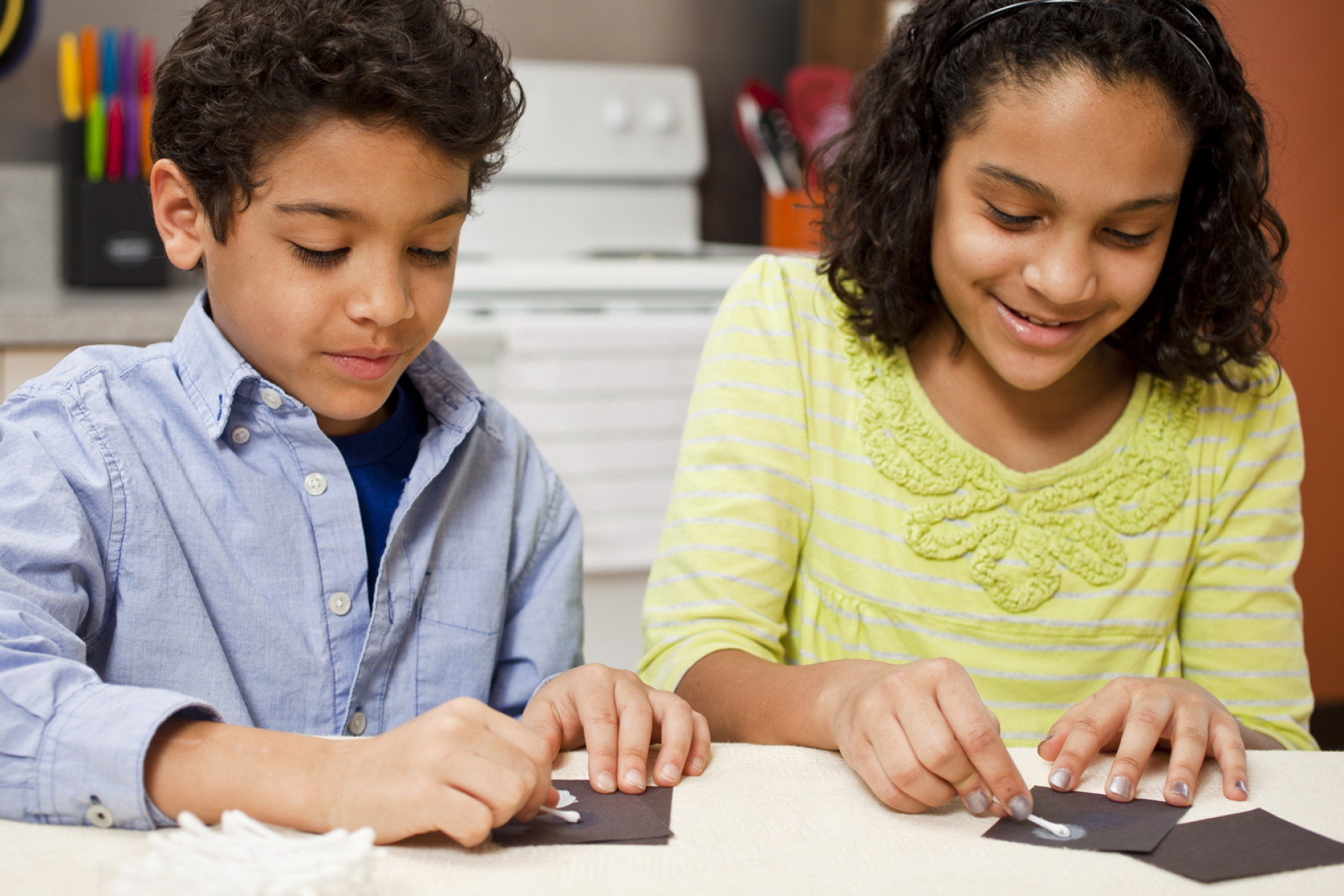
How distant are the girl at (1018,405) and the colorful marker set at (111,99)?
1.20 meters

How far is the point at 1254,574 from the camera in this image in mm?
1013

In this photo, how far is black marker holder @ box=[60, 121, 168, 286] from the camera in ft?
5.89

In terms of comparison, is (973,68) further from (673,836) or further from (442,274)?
(673,836)

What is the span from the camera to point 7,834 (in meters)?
0.56

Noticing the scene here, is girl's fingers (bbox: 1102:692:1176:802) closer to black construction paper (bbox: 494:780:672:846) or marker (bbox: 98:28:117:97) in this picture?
black construction paper (bbox: 494:780:672:846)

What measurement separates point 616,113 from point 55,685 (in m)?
1.72

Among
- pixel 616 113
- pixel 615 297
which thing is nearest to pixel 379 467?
pixel 615 297

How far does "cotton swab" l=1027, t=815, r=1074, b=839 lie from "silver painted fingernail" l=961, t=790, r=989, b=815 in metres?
0.02

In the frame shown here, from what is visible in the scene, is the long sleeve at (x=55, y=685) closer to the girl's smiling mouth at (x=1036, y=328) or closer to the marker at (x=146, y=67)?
the girl's smiling mouth at (x=1036, y=328)

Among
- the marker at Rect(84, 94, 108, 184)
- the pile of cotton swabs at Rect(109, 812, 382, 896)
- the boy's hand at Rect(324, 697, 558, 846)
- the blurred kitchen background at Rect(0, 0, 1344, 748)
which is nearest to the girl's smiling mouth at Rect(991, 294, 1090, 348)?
the boy's hand at Rect(324, 697, 558, 846)

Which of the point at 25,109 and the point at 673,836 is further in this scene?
the point at 25,109

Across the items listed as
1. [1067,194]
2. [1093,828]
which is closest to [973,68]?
[1067,194]

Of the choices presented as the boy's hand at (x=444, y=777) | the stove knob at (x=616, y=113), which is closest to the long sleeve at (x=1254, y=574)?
the boy's hand at (x=444, y=777)

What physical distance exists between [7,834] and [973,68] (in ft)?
2.73
